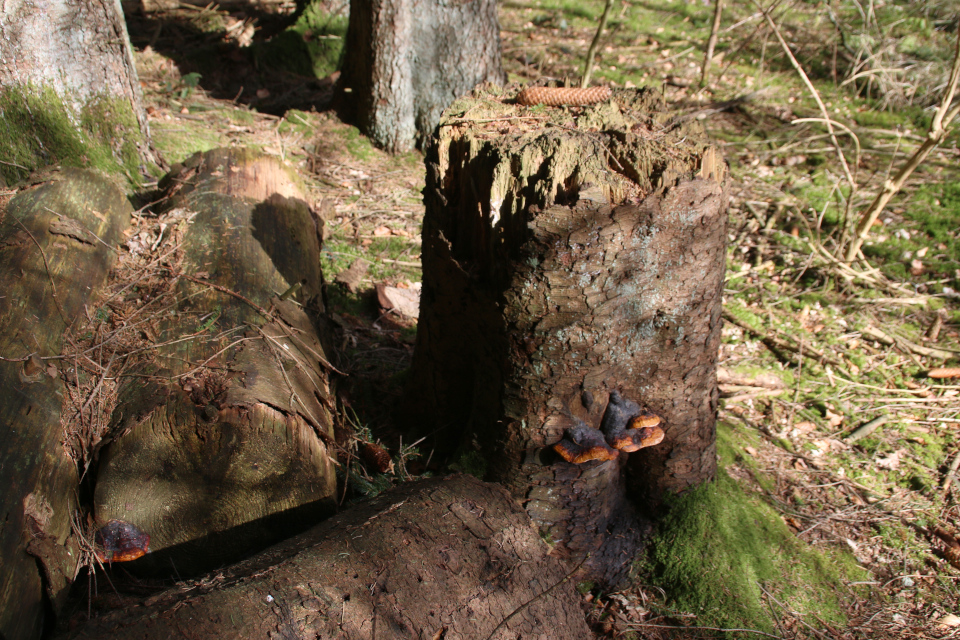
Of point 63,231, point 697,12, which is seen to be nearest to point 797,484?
point 63,231

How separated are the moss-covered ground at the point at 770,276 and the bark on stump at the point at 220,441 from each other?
452mm

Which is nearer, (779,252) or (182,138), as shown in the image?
(779,252)

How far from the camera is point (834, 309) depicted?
5.11 m

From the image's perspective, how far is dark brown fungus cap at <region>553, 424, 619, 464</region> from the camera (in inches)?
92.9

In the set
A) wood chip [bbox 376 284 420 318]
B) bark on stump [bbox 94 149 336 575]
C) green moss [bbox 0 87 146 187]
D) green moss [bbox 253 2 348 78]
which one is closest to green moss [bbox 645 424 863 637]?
bark on stump [bbox 94 149 336 575]

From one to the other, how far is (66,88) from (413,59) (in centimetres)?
334

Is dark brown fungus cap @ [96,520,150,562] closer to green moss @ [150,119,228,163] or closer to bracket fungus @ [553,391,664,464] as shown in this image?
bracket fungus @ [553,391,664,464]

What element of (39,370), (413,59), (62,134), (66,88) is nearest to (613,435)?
(39,370)

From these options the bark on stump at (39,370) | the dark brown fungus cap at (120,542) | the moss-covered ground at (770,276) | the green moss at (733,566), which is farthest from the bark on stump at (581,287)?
the bark on stump at (39,370)

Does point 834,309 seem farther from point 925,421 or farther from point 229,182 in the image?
point 229,182

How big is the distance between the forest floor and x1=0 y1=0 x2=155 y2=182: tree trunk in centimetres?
82

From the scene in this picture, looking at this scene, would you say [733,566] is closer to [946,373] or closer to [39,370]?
[946,373]

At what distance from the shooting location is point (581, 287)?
7.59 ft

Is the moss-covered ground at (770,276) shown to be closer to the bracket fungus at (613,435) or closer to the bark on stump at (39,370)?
the bracket fungus at (613,435)
